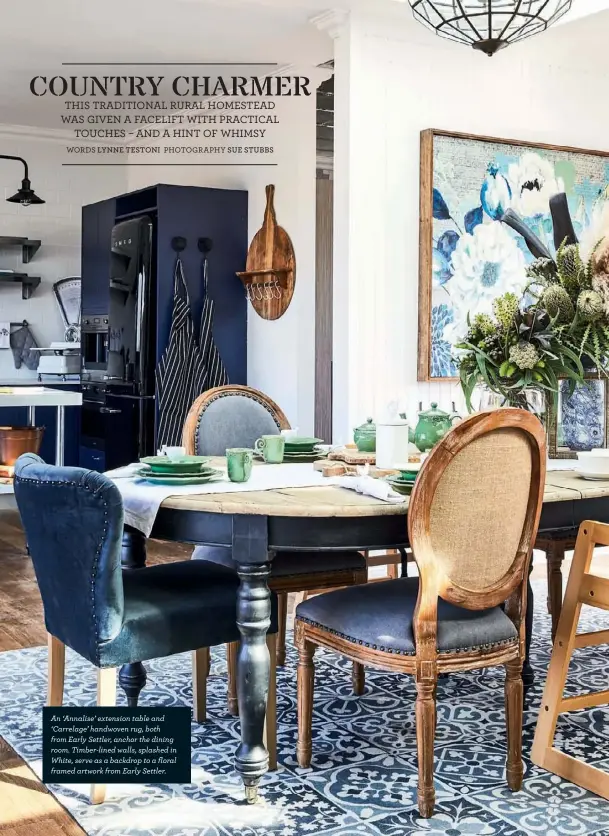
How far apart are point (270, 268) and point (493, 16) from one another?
3.14m

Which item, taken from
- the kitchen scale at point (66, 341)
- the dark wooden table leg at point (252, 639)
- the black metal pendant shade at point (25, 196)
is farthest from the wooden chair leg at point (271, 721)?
the kitchen scale at point (66, 341)

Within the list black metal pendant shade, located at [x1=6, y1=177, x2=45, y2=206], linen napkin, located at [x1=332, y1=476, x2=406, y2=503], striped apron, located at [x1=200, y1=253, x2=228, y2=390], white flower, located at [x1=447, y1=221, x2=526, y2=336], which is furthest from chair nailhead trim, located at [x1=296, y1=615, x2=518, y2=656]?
black metal pendant shade, located at [x1=6, y1=177, x2=45, y2=206]

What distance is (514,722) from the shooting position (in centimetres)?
235

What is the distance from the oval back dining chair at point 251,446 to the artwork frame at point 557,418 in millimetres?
703

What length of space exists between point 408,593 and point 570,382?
1007mm

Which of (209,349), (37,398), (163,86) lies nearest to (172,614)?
(37,398)

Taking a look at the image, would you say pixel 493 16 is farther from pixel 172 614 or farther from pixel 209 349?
pixel 209 349

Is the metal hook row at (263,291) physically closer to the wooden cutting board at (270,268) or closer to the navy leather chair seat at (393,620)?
the wooden cutting board at (270,268)

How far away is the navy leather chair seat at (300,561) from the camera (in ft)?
9.48

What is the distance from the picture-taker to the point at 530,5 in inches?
101

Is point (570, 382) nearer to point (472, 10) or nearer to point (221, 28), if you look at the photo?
point (472, 10)

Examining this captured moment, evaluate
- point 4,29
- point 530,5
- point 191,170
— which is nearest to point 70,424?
point 191,170

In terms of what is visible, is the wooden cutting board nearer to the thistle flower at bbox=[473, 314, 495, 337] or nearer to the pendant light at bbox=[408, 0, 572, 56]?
the thistle flower at bbox=[473, 314, 495, 337]

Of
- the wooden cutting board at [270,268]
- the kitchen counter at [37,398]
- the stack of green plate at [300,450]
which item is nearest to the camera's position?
the stack of green plate at [300,450]
